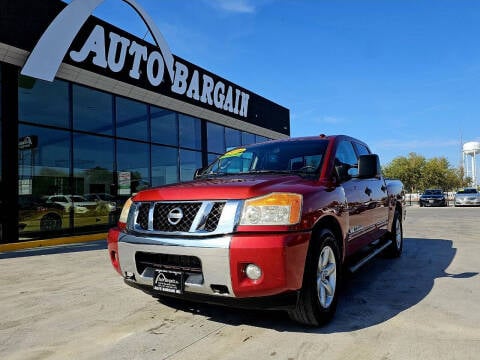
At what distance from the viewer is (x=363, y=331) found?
3189 millimetres

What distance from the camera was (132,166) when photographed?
13.6 metres

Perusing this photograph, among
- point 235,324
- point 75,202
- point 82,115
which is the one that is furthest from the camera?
point 82,115

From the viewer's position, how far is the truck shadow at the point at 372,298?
11.1 feet

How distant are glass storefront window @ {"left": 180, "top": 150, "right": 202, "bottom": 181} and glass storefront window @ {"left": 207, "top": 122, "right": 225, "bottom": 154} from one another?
957 mm

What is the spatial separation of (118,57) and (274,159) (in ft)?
31.6

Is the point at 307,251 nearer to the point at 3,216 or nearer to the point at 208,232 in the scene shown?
the point at 208,232

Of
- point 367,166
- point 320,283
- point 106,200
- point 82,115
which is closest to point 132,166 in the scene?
point 106,200

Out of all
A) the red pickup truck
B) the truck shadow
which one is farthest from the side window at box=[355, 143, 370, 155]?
the truck shadow

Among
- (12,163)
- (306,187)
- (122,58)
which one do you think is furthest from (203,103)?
(306,187)

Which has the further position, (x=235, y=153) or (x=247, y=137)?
(x=247, y=137)

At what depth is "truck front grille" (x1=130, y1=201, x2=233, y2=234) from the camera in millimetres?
3012

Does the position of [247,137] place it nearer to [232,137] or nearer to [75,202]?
[232,137]

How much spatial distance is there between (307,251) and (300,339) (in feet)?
2.23

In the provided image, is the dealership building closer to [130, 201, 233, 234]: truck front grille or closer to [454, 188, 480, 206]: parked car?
→ [130, 201, 233, 234]: truck front grille
